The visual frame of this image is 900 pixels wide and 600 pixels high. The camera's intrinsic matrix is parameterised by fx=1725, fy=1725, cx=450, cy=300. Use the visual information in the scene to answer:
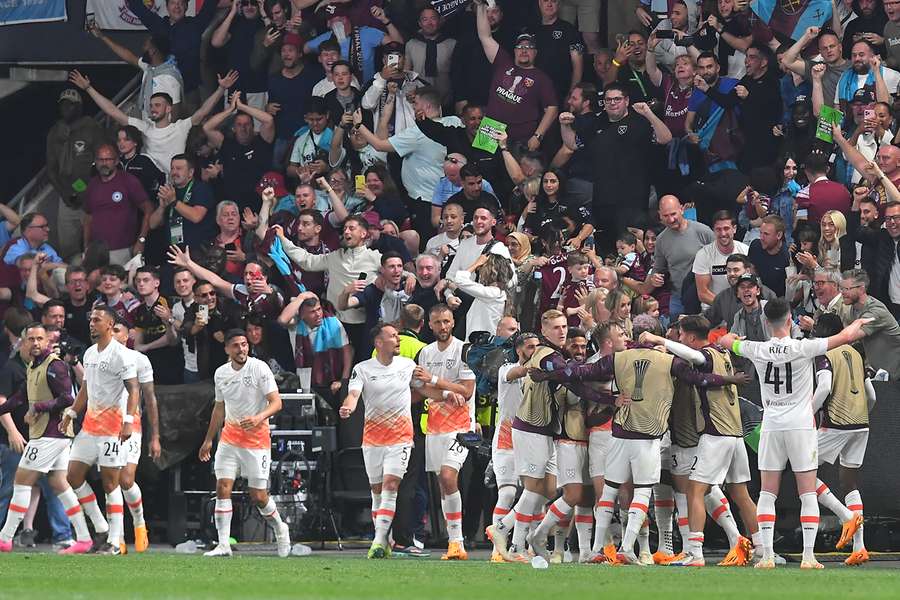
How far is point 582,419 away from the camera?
16359 mm

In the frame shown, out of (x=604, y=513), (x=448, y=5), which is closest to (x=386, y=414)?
(x=604, y=513)

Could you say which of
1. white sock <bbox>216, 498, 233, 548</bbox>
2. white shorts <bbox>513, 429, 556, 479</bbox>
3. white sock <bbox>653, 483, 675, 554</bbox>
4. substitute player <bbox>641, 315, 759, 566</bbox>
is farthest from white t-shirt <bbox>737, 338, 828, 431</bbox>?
white sock <bbox>216, 498, 233, 548</bbox>

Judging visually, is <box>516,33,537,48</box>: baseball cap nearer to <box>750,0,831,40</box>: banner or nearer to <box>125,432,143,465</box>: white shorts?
<box>750,0,831,40</box>: banner

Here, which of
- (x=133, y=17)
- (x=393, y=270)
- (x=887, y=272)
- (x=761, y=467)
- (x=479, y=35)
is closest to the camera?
(x=761, y=467)

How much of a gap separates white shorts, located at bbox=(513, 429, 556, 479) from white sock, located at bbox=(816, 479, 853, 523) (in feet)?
8.22

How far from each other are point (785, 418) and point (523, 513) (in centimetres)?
273

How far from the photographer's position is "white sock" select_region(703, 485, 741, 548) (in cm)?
1591

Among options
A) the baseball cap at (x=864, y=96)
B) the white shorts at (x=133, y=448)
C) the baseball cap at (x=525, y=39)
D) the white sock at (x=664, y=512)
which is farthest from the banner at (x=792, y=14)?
the white shorts at (x=133, y=448)

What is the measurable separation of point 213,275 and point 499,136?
3.91 meters

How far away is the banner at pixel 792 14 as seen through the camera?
21.1 meters

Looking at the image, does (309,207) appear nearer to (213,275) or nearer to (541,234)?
(213,275)

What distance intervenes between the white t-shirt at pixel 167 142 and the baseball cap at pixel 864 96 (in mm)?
9584

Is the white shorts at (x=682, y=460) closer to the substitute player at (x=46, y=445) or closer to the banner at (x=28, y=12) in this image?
the substitute player at (x=46, y=445)

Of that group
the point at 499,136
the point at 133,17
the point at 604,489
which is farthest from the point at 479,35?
the point at 604,489
